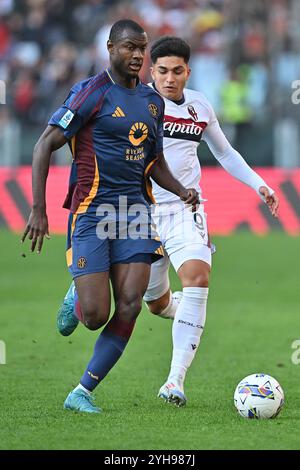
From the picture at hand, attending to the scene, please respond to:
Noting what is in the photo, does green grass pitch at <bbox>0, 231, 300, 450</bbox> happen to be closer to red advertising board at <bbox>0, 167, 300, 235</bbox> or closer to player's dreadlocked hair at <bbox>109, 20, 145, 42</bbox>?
player's dreadlocked hair at <bbox>109, 20, 145, 42</bbox>

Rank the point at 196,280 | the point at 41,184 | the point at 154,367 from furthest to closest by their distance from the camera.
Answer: the point at 154,367 → the point at 196,280 → the point at 41,184

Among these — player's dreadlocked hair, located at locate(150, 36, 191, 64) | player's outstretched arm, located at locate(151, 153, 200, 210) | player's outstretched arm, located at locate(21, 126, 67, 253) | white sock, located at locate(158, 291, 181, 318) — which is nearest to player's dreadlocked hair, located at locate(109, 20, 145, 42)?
player's outstretched arm, located at locate(21, 126, 67, 253)

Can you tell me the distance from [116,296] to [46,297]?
697 cm

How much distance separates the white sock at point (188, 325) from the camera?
308 inches

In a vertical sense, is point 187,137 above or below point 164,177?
above

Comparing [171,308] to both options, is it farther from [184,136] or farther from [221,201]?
[221,201]

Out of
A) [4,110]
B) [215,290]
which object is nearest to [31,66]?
[4,110]

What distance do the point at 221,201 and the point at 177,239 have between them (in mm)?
12709

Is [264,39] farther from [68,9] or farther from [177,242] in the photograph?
[177,242]

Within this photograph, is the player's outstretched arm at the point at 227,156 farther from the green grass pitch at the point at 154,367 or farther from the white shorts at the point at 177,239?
the green grass pitch at the point at 154,367

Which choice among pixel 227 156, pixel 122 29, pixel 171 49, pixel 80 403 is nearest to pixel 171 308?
pixel 227 156

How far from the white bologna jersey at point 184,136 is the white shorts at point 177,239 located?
16 centimetres

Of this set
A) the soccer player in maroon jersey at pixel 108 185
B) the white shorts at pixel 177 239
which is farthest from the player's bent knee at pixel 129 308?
the white shorts at pixel 177 239

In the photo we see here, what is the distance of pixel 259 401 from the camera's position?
6949 mm
